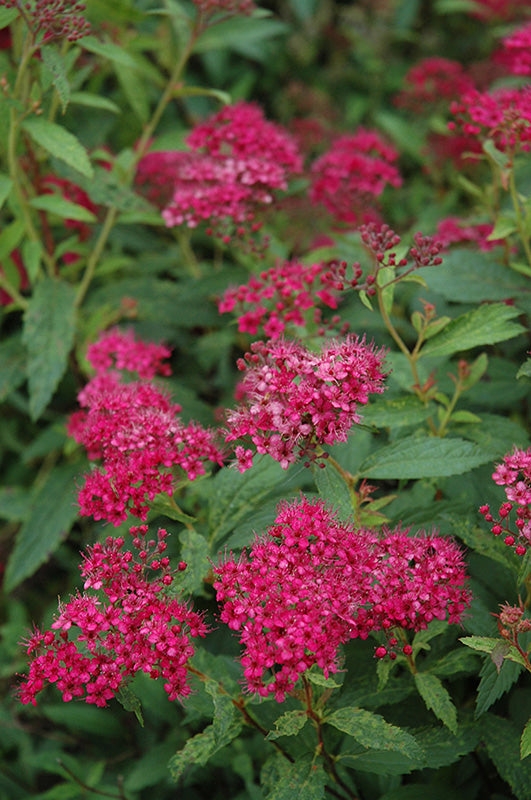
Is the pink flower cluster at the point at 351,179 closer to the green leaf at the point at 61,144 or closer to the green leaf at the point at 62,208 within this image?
the green leaf at the point at 62,208

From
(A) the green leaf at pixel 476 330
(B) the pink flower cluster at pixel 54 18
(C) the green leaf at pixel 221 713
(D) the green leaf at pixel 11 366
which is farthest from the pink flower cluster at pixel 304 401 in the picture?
(D) the green leaf at pixel 11 366

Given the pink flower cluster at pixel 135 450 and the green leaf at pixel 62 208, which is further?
the green leaf at pixel 62 208

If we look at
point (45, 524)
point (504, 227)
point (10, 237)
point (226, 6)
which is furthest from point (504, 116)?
point (45, 524)

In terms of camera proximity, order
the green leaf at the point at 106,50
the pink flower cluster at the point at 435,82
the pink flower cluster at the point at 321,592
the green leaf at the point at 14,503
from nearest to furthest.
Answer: the pink flower cluster at the point at 321,592 → the green leaf at the point at 106,50 → the green leaf at the point at 14,503 → the pink flower cluster at the point at 435,82

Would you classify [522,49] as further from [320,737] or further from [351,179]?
[320,737]

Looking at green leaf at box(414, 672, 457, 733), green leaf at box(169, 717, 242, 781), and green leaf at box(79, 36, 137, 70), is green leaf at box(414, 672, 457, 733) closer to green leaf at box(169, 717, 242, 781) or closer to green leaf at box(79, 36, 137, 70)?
green leaf at box(169, 717, 242, 781)

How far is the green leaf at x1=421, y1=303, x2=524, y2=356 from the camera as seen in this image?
2.18 metres

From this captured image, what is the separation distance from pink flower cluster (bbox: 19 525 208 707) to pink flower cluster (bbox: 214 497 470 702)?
14 cm

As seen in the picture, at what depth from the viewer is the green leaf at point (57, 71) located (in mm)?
2205

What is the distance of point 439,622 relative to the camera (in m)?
1.95

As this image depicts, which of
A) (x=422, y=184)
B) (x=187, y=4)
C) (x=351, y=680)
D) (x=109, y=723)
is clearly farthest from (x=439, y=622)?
(x=187, y=4)

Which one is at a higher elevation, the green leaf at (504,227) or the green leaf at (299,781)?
the green leaf at (504,227)

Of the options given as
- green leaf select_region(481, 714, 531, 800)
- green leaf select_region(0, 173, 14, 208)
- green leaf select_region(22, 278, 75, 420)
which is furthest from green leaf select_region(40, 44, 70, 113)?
green leaf select_region(481, 714, 531, 800)

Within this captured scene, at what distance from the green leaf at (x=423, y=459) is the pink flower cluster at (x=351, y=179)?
1736mm
